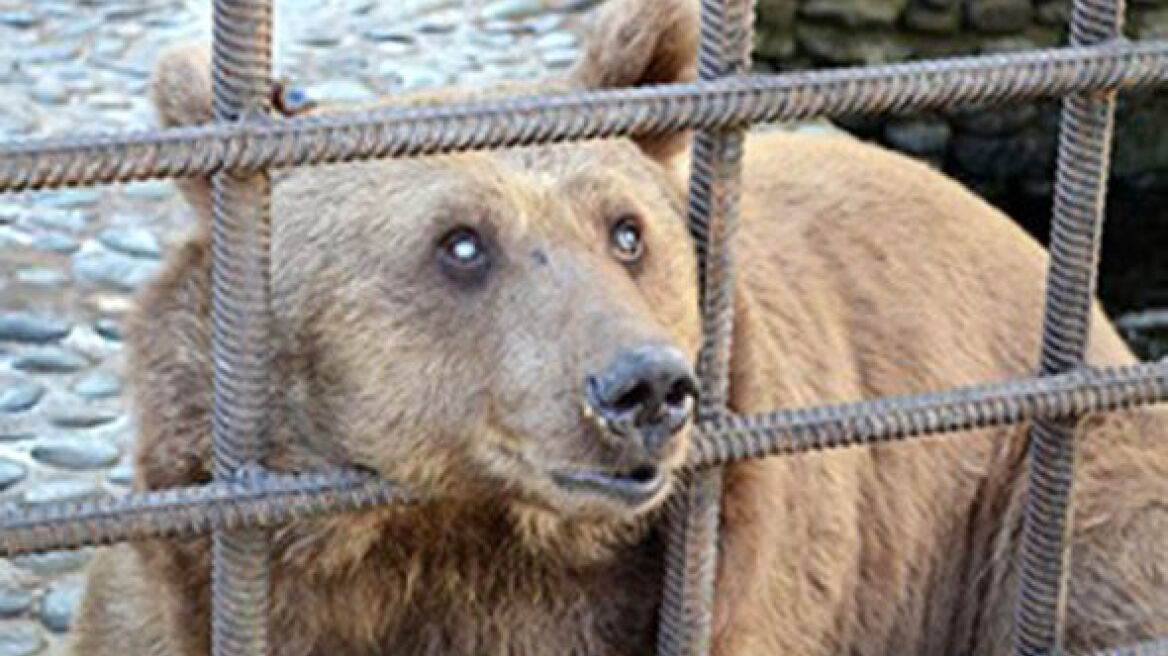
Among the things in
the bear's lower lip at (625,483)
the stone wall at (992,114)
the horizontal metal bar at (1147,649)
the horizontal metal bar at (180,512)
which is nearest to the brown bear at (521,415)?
the bear's lower lip at (625,483)

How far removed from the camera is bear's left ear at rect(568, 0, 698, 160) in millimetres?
3562

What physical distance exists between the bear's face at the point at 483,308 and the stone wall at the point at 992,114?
198 inches

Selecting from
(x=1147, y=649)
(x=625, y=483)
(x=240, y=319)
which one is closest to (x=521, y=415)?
(x=625, y=483)

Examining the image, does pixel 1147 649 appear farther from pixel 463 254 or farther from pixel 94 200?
pixel 94 200

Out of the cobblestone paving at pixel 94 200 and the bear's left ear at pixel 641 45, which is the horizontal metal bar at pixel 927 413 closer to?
the bear's left ear at pixel 641 45

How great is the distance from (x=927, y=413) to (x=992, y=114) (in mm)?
5410

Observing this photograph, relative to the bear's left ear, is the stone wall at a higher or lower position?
lower

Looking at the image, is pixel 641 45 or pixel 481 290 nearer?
pixel 481 290

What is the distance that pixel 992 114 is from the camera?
341 inches

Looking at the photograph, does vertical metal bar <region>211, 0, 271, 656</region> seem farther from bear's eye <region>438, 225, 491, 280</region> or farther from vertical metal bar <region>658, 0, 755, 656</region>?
vertical metal bar <region>658, 0, 755, 656</region>

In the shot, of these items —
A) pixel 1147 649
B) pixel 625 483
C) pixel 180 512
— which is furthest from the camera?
pixel 1147 649

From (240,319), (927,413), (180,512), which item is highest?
(240,319)

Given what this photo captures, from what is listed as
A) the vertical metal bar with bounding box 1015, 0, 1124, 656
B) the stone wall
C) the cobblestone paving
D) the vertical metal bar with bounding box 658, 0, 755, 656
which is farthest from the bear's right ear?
the stone wall

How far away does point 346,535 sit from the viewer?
11.6 feet
